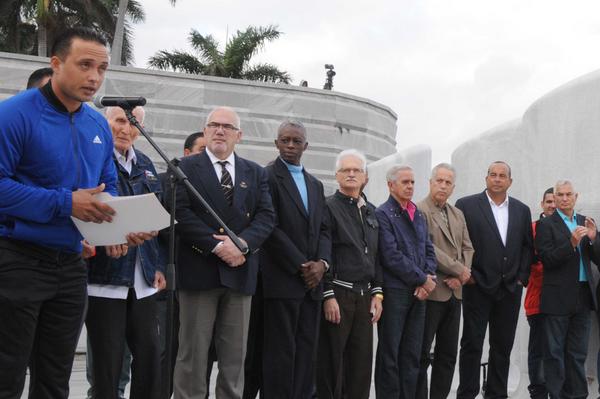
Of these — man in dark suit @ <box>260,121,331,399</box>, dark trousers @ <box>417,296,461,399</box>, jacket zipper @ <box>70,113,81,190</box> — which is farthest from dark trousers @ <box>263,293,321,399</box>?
jacket zipper @ <box>70,113,81,190</box>

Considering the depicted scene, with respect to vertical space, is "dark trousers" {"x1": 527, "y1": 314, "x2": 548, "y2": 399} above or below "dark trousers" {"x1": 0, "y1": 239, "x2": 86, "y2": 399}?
below

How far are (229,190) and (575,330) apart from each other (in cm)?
349

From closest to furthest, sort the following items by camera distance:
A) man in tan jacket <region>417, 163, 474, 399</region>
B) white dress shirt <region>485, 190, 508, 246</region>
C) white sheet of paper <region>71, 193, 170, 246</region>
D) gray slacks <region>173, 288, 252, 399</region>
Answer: white sheet of paper <region>71, 193, 170, 246</region> → gray slacks <region>173, 288, 252, 399</region> → man in tan jacket <region>417, 163, 474, 399</region> → white dress shirt <region>485, 190, 508, 246</region>

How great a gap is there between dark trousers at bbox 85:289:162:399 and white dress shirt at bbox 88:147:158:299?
0.03 meters

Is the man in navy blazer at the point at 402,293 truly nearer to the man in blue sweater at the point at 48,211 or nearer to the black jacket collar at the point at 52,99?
the man in blue sweater at the point at 48,211

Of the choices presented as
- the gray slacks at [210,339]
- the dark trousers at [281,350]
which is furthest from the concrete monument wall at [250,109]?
the gray slacks at [210,339]

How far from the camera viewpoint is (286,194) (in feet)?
19.4

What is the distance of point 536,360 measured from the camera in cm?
749

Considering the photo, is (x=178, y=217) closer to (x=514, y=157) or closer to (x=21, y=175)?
(x=21, y=175)

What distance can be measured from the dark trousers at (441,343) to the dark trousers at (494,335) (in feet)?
0.60

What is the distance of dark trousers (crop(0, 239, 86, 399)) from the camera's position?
344 centimetres

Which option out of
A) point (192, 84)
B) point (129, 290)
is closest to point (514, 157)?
point (129, 290)

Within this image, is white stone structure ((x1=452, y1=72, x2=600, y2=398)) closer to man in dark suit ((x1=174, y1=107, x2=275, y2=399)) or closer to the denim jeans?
the denim jeans

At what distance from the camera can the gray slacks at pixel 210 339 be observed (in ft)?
16.6
